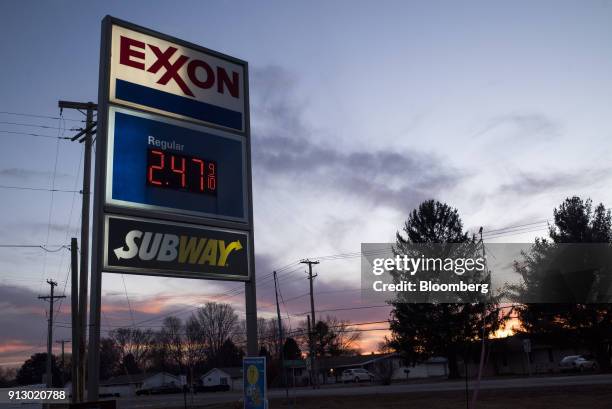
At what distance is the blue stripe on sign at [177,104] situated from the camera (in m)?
12.0

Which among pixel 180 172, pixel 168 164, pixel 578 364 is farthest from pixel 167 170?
pixel 578 364

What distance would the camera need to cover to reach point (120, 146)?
37.7 feet

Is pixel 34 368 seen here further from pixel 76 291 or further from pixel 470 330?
pixel 76 291

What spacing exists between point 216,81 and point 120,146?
3.20m

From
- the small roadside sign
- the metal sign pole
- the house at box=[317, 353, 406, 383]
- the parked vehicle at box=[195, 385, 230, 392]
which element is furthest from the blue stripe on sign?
the parked vehicle at box=[195, 385, 230, 392]

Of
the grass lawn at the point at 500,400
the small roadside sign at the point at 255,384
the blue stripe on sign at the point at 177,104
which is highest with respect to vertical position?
the blue stripe on sign at the point at 177,104

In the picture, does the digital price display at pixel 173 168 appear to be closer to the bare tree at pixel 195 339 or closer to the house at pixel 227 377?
the house at pixel 227 377

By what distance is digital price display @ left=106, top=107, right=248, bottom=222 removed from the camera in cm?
1143

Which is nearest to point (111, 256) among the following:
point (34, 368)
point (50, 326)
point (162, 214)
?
point (162, 214)

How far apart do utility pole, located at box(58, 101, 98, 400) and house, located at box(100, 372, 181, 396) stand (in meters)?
72.6

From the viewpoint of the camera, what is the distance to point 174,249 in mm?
11711

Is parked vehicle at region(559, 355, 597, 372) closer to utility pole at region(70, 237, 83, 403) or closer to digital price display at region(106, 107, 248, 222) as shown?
utility pole at region(70, 237, 83, 403)

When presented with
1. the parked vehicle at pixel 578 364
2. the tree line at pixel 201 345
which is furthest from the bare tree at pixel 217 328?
the parked vehicle at pixel 578 364

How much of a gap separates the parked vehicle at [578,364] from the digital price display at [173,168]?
45487mm
